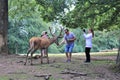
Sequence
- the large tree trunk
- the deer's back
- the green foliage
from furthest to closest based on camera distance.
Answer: the large tree trunk, the green foliage, the deer's back

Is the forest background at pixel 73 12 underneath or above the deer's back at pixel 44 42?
above

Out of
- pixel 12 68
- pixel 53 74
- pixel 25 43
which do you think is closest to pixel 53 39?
pixel 12 68

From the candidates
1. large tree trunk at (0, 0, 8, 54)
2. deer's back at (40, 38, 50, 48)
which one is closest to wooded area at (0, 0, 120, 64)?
large tree trunk at (0, 0, 8, 54)

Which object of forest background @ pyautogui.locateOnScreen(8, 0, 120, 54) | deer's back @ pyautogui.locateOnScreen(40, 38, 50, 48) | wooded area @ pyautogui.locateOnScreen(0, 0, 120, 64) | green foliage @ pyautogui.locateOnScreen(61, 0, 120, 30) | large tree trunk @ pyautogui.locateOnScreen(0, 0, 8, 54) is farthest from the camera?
large tree trunk @ pyautogui.locateOnScreen(0, 0, 8, 54)

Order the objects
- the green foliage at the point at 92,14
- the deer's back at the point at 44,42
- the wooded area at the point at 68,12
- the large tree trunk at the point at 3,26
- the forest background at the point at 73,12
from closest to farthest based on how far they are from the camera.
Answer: the deer's back at the point at 44,42 < the green foliage at the point at 92,14 < the forest background at the point at 73,12 < the wooded area at the point at 68,12 < the large tree trunk at the point at 3,26

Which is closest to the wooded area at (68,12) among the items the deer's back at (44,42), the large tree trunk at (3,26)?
the large tree trunk at (3,26)

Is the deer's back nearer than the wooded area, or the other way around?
the deer's back

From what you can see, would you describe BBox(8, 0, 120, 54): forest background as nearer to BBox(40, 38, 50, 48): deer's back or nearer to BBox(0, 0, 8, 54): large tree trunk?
BBox(0, 0, 8, 54): large tree trunk

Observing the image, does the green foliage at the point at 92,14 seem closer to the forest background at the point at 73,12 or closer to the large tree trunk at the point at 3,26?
the forest background at the point at 73,12

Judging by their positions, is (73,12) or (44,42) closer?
(44,42)

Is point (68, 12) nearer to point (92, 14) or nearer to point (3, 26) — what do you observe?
point (92, 14)

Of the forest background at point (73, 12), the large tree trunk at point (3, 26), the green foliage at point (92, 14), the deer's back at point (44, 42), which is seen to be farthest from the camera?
the large tree trunk at point (3, 26)

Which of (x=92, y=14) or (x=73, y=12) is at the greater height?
(x=73, y=12)

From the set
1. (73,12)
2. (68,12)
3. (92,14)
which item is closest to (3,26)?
(73,12)
